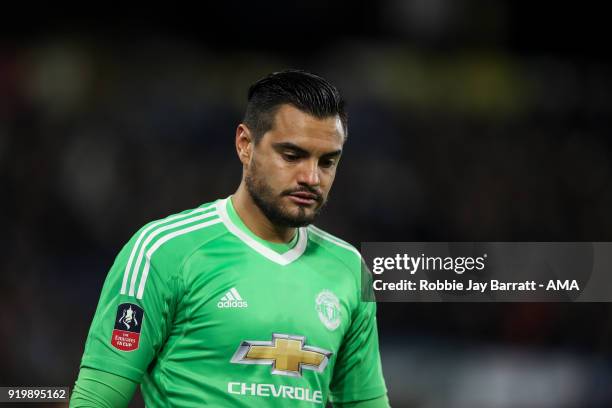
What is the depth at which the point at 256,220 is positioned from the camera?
2.68 meters

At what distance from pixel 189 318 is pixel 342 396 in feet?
2.10

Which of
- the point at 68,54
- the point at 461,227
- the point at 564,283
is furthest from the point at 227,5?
the point at 564,283

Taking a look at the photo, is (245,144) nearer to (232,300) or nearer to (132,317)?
(232,300)

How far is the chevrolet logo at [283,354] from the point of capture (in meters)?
2.50

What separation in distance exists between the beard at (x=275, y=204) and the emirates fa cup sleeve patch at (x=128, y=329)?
47 centimetres

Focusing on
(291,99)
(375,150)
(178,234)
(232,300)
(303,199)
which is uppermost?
(375,150)

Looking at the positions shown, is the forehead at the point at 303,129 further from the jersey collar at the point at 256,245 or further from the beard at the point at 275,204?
the jersey collar at the point at 256,245

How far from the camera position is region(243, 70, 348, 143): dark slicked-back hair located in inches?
103

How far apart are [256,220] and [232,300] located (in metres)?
0.28

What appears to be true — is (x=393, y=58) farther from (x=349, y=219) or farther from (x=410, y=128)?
(x=349, y=219)
